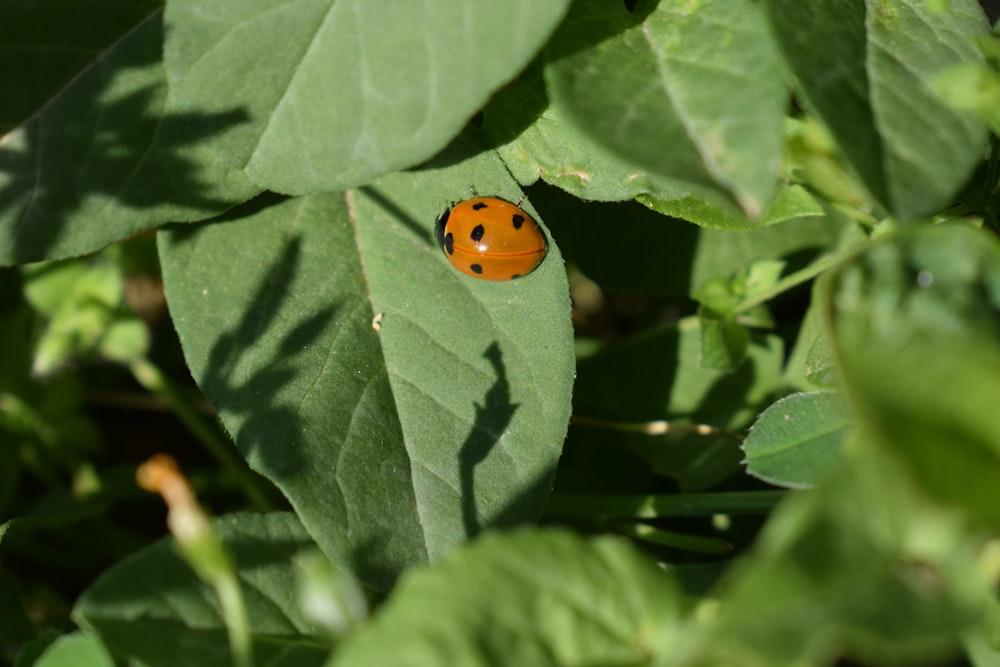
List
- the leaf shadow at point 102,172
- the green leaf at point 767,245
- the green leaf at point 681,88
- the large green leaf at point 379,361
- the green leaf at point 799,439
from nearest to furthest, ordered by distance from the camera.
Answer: the green leaf at point 681,88
the green leaf at point 799,439
the large green leaf at point 379,361
the leaf shadow at point 102,172
the green leaf at point 767,245

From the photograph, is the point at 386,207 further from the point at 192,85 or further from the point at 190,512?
the point at 190,512

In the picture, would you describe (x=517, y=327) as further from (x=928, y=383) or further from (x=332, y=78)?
(x=928, y=383)

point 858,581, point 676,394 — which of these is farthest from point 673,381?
point 858,581

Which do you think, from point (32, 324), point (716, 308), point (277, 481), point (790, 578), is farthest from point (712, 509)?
point (32, 324)

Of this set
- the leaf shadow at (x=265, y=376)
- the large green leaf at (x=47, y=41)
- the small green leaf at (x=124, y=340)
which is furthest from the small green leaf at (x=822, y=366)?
the small green leaf at (x=124, y=340)

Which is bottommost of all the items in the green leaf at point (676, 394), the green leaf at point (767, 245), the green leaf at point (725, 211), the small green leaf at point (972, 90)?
the green leaf at point (676, 394)

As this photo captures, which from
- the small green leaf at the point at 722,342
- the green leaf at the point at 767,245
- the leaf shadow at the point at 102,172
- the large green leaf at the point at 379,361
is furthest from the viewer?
the green leaf at the point at 767,245

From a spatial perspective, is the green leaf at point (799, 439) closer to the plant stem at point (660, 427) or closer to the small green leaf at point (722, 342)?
the small green leaf at point (722, 342)
